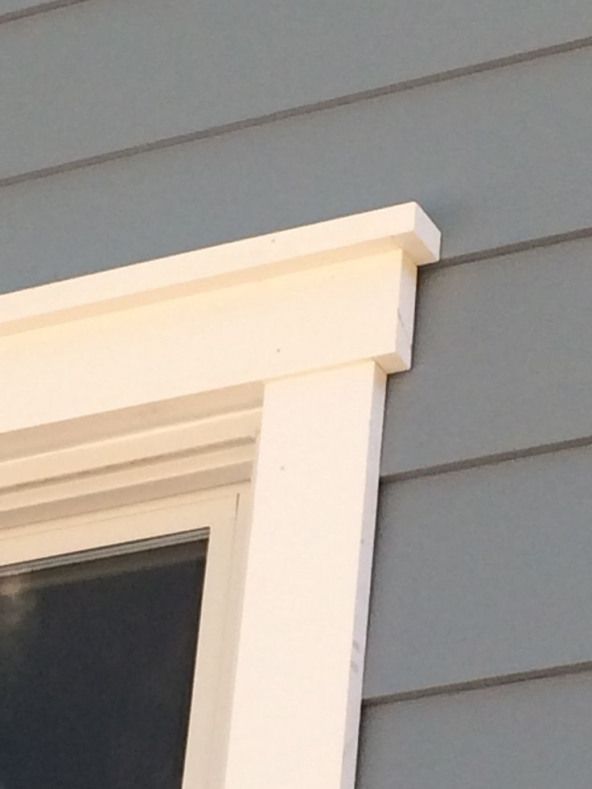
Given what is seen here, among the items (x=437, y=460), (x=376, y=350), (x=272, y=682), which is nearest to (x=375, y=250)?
(x=376, y=350)

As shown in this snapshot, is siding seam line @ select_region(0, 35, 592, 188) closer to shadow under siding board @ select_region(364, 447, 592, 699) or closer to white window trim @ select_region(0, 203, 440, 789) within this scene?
white window trim @ select_region(0, 203, 440, 789)

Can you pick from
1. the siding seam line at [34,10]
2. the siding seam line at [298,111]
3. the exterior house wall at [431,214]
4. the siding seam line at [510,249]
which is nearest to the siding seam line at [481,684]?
the exterior house wall at [431,214]

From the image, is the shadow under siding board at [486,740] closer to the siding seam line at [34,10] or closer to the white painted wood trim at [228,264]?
the white painted wood trim at [228,264]

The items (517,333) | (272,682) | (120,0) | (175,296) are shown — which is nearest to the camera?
(272,682)

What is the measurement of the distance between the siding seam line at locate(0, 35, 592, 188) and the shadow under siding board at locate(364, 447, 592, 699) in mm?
448

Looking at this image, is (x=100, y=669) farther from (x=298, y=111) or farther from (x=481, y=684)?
(x=298, y=111)

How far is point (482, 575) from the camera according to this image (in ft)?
5.72

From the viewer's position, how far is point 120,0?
2.31 m

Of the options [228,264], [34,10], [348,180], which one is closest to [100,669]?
[228,264]

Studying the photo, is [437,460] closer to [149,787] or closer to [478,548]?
[478,548]

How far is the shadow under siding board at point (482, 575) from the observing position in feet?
5.55

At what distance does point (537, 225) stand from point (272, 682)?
1.59 feet

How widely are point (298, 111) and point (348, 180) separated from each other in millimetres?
112

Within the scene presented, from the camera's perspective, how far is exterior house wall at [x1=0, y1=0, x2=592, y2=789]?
1690mm
